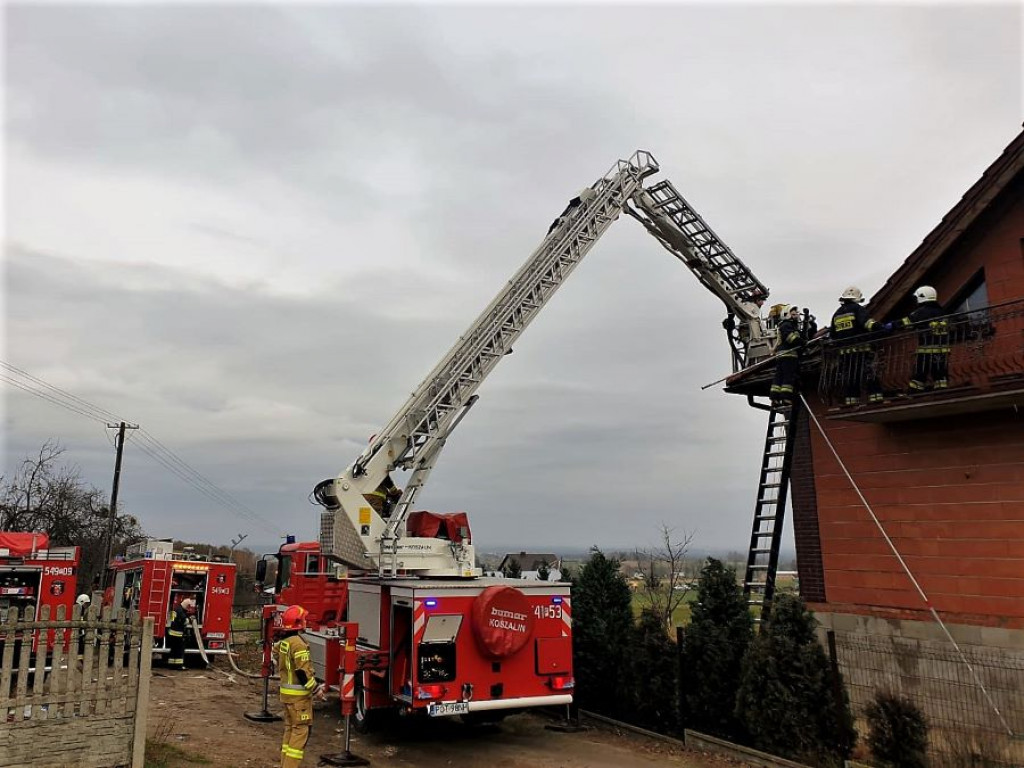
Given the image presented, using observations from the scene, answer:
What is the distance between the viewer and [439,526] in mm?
12453

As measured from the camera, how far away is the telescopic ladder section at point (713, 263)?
50.7ft

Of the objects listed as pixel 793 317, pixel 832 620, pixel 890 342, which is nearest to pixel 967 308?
pixel 890 342

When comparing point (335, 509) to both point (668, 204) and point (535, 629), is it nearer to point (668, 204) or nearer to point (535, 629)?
point (535, 629)

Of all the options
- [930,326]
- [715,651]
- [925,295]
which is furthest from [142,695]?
[925,295]

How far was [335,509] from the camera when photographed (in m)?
12.1

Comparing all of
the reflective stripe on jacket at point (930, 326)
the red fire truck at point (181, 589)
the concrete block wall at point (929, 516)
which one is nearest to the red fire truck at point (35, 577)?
Answer: the red fire truck at point (181, 589)

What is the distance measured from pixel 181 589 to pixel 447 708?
12.1 m

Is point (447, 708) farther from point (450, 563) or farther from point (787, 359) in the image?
point (787, 359)

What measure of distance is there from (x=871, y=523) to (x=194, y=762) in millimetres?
10143

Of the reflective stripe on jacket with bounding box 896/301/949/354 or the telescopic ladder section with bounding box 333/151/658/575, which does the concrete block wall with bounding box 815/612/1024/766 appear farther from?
the telescopic ladder section with bounding box 333/151/658/575

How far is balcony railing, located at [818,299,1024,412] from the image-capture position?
9148mm

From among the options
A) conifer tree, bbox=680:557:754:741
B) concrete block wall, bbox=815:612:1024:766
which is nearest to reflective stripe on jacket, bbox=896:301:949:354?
concrete block wall, bbox=815:612:1024:766

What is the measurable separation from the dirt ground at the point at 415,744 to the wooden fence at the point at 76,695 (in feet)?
4.29

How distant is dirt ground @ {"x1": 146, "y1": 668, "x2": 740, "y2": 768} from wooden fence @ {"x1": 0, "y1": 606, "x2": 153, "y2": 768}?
4.29 ft
